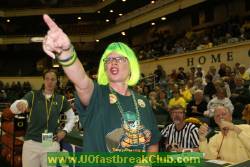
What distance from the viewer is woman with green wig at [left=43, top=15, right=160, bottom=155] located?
1.86m

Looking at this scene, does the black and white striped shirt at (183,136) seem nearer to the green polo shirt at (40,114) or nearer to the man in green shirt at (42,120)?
the man in green shirt at (42,120)

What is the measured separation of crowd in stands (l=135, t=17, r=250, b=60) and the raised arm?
13.3 meters

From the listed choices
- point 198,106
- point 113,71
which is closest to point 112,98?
point 113,71

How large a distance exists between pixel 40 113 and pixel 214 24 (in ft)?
57.0

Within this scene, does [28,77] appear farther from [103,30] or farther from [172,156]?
[172,156]

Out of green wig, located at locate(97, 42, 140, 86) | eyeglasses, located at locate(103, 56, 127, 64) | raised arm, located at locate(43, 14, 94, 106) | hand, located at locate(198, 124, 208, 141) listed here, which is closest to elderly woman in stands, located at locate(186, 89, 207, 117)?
hand, located at locate(198, 124, 208, 141)

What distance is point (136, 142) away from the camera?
2.14 m

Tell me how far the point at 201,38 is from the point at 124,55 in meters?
16.6

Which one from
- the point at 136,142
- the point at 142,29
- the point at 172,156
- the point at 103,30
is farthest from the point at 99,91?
the point at 103,30

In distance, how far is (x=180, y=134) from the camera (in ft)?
17.5

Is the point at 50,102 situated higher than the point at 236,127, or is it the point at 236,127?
the point at 50,102

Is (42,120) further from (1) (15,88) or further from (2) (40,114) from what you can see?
(1) (15,88)

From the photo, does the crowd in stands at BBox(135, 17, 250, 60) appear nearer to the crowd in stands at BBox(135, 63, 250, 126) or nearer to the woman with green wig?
the crowd in stands at BBox(135, 63, 250, 126)

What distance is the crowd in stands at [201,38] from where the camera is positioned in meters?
15.4
